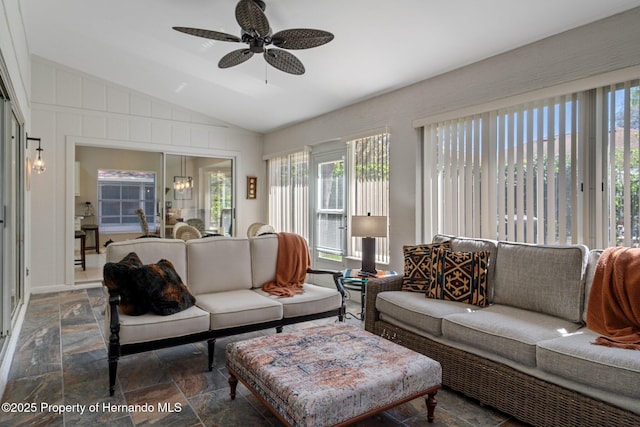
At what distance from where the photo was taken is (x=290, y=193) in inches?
262

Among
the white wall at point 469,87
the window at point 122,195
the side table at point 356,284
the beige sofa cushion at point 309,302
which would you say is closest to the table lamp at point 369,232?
the side table at point 356,284

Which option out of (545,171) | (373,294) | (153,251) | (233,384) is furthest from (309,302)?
(545,171)

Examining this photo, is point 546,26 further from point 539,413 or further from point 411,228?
point 539,413

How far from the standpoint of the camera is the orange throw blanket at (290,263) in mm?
3737

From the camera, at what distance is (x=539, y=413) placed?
6.78 feet

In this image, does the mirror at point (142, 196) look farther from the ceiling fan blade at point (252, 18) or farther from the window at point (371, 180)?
the ceiling fan blade at point (252, 18)

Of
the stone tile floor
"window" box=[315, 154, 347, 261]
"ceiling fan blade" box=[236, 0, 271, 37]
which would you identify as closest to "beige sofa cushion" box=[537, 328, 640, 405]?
the stone tile floor

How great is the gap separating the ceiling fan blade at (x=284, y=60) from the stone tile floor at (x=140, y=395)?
253cm

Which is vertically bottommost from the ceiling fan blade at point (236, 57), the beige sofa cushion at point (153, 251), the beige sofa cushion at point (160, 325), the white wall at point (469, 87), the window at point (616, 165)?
the beige sofa cushion at point (160, 325)

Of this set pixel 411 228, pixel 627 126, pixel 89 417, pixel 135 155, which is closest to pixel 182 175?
pixel 135 155

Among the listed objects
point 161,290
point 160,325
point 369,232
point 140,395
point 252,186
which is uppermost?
point 252,186

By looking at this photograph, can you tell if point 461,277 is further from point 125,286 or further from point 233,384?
point 125,286

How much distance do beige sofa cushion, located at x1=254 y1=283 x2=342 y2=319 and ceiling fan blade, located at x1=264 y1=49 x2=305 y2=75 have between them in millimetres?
2006

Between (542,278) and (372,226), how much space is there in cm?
175
